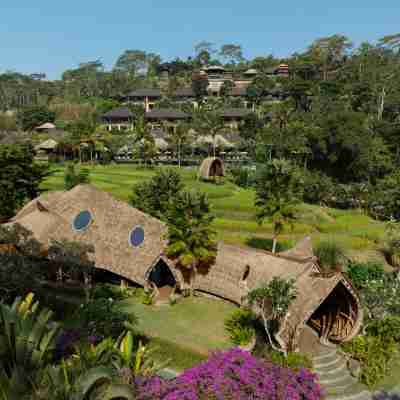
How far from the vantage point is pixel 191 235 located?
26.6 meters

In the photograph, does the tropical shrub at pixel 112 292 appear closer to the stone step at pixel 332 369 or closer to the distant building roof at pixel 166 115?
the stone step at pixel 332 369

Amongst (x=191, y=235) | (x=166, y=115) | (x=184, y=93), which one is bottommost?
(x=191, y=235)

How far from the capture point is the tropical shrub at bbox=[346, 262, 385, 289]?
30172mm

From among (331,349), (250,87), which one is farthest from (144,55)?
(331,349)

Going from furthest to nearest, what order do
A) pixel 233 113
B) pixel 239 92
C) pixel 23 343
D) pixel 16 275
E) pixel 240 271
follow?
pixel 239 92 < pixel 233 113 < pixel 240 271 < pixel 16 275 < pixel 23 343

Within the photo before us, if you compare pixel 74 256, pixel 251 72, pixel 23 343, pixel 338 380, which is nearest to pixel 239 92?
pixel 251 72

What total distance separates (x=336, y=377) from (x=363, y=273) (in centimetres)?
1190

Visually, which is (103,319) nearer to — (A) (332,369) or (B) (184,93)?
(A) (332,369)

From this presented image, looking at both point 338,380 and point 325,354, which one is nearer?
point 338,380

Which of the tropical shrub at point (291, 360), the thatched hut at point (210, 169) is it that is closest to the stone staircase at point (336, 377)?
the tropical shrub at point (291, 360)

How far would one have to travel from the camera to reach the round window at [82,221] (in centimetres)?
3029

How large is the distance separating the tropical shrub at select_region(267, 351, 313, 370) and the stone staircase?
1055 millimetres

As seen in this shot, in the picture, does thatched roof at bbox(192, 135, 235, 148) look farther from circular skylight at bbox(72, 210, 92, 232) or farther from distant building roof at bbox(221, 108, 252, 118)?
circular skylight at bbox(72, 210, 92, 232)

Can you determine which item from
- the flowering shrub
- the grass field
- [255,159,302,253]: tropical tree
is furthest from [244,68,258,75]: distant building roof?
the flowering shrub
